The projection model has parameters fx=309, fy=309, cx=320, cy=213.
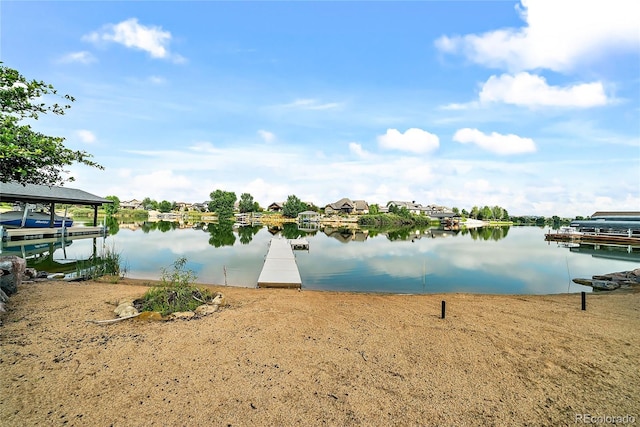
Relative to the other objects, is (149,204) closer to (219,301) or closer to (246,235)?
(246,235)

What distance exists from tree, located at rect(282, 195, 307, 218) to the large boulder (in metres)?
73.0

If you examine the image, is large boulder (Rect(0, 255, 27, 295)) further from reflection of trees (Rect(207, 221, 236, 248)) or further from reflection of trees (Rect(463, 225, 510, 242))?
reflection of trees (Rect(463, 225, 510, 242))

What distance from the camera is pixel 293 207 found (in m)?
80.8

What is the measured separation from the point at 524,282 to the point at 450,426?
12951 mm

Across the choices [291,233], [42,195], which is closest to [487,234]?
[291,233]

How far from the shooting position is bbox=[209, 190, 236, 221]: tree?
259 feet

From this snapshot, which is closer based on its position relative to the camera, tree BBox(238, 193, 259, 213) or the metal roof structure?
the metal roof structure

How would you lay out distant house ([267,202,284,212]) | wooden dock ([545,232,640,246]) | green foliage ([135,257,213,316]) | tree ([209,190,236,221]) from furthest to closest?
distant house ([267,202,284,212])
tree ([209,190,236,221])
wooden dock ([545,232,640,246])
green foliage ([135,257,213,316])

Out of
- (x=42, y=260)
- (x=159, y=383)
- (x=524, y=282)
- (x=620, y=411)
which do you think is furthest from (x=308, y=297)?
(x=42, y=260)

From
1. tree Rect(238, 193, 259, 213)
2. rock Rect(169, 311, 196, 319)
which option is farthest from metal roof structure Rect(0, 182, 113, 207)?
tree Rect(238, 193, 259, 213)

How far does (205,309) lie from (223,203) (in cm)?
7918

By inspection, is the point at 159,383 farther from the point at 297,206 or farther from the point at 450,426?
the point at 297,206

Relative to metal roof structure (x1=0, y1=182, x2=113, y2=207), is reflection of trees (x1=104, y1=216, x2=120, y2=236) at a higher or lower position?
lower

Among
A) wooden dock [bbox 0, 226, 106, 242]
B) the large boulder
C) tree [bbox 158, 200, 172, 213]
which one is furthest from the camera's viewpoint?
tree [bbox 158, 200, 172, 213]
